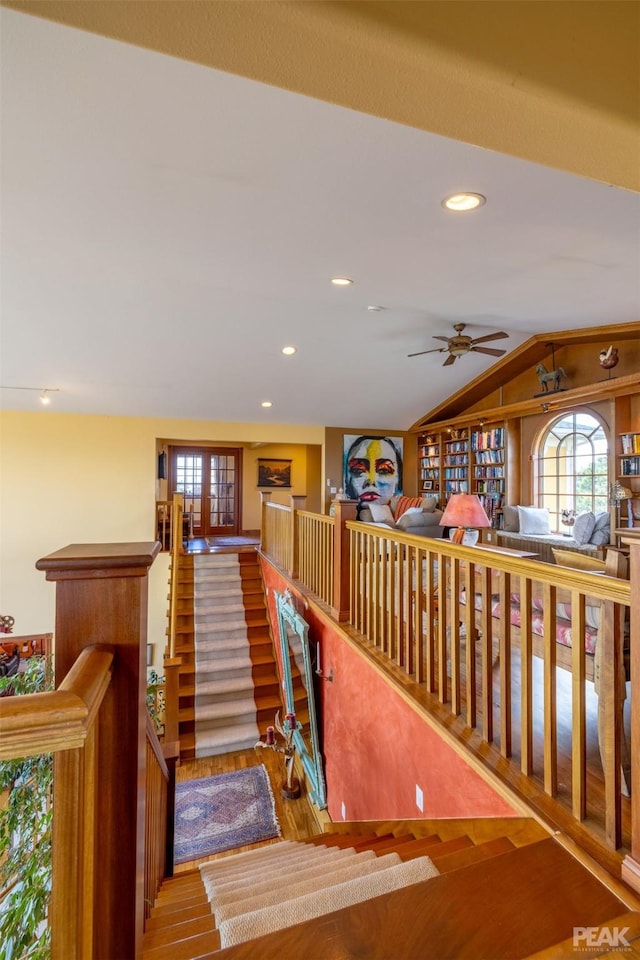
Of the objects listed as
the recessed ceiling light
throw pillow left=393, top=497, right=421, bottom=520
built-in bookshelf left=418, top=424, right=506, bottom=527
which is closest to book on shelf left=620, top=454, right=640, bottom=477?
built-in bookshelf left=418, top=424, right=506, bottom=527

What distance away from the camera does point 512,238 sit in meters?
3.19

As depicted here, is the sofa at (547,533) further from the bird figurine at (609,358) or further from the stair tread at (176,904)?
the stair tread at (176,904)

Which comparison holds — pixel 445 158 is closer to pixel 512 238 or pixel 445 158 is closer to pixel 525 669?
pixel 512 238

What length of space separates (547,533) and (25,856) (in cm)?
707

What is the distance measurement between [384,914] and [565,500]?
6.63 m

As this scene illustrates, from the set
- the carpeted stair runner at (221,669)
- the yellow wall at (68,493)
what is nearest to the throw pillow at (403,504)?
the carpeted stair runner at (221,669)

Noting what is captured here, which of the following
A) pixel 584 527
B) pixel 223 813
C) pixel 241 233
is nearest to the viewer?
pixel 241 233

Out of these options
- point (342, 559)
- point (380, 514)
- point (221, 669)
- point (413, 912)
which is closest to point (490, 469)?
point (380, 514)

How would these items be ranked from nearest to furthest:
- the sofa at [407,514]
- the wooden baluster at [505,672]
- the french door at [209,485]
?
the wooden baluster at [505,672] → the sofa at [407,514] → the french door at [209,485]

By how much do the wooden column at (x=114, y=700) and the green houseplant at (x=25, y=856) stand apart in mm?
91

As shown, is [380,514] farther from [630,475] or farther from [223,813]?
[223,813]

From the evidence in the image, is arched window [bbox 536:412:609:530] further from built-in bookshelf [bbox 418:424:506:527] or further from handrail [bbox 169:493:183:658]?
handrail [bbox 169:493:183:658]

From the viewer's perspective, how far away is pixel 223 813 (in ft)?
13.2

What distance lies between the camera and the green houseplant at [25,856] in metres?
0.73
